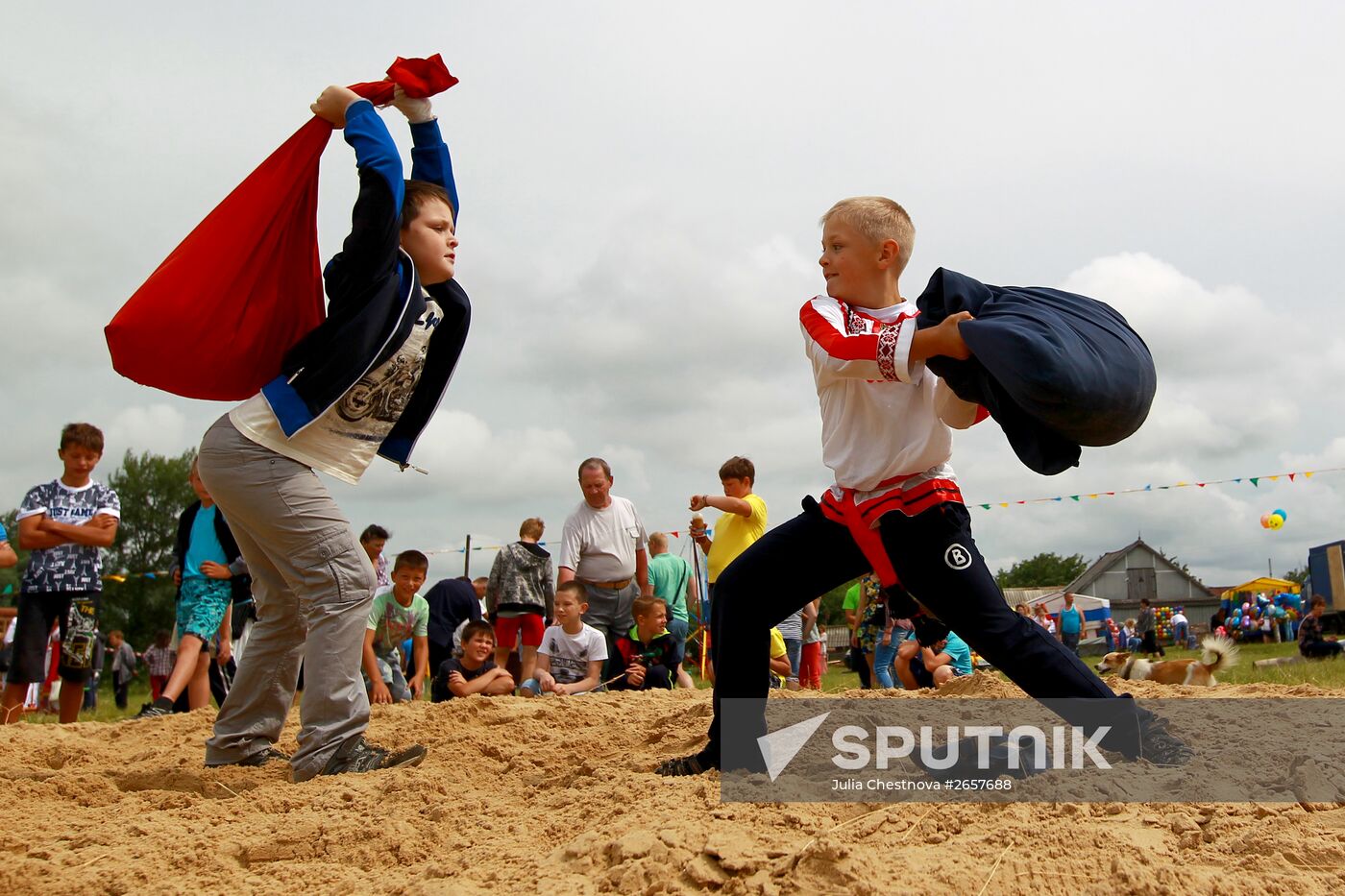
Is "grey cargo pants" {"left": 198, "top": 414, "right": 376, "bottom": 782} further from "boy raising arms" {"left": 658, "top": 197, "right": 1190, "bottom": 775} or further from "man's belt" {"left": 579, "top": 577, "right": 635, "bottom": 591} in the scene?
"man's belt" {"left": 579, "top": 577, "right": 635, "bottom": 591}

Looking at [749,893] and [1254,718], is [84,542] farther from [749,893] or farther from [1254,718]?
[1254,718]

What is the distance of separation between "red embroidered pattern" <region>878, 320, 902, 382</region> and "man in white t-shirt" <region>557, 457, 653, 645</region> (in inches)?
206

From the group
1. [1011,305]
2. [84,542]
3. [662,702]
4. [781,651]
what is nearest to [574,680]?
[781,651]

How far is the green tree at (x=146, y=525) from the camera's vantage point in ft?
157

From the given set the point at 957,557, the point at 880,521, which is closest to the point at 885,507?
the point at 880,521

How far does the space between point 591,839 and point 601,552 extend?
18.3 feet

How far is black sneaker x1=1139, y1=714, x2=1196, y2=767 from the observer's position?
9.61 feet

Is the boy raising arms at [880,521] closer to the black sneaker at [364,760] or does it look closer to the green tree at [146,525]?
the black sneaker at [364,760]

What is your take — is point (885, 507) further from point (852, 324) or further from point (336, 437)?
point (336, 437)

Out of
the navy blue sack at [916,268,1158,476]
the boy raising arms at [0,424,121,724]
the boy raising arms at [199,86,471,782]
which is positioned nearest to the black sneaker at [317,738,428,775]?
the boy raising arms at [199,86,471,782]

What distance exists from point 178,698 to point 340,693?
4.28 metres

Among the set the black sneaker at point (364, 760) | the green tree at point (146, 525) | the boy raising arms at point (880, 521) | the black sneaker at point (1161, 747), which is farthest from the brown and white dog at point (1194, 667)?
the green tree at point (146, 525)

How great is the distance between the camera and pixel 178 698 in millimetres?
7078

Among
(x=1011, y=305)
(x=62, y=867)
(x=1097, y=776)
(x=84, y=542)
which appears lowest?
(x=62, y=867)
